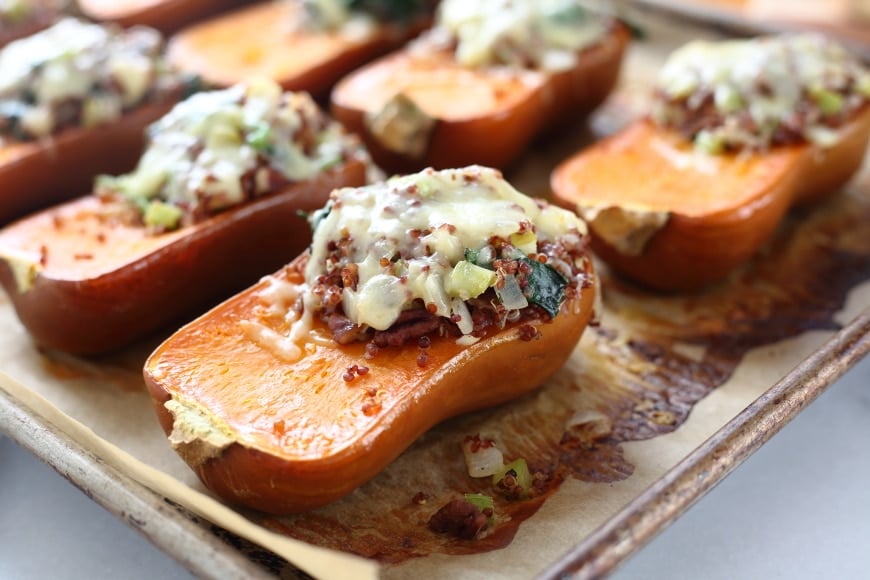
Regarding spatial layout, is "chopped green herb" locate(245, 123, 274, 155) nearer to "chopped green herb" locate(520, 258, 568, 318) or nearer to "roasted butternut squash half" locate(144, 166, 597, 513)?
"roasted butternut squash half" locate(144, 166, 597, 513)

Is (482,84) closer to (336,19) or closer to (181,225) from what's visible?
(336,19)

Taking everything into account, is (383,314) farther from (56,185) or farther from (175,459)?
(56,185)

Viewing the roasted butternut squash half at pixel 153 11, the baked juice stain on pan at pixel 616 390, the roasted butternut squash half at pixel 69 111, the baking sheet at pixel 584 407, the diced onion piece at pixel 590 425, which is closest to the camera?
the baking sheet at pixel 584 407

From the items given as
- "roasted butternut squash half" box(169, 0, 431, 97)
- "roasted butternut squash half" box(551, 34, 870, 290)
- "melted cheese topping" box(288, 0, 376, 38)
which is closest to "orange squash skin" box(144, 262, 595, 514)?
"roasted butternut squash half" box(551, 34, 870, 290)

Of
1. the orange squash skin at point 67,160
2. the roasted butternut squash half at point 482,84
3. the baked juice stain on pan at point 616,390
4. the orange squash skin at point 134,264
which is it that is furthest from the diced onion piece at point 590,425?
the orange squash skin at point 67,160

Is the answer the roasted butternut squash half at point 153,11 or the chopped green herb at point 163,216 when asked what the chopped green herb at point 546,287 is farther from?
the roasted butternut squash half at point 153,11

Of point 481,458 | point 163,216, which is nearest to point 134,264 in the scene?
point 163,216

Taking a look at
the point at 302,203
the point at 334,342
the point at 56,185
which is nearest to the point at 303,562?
the point at 334,342
